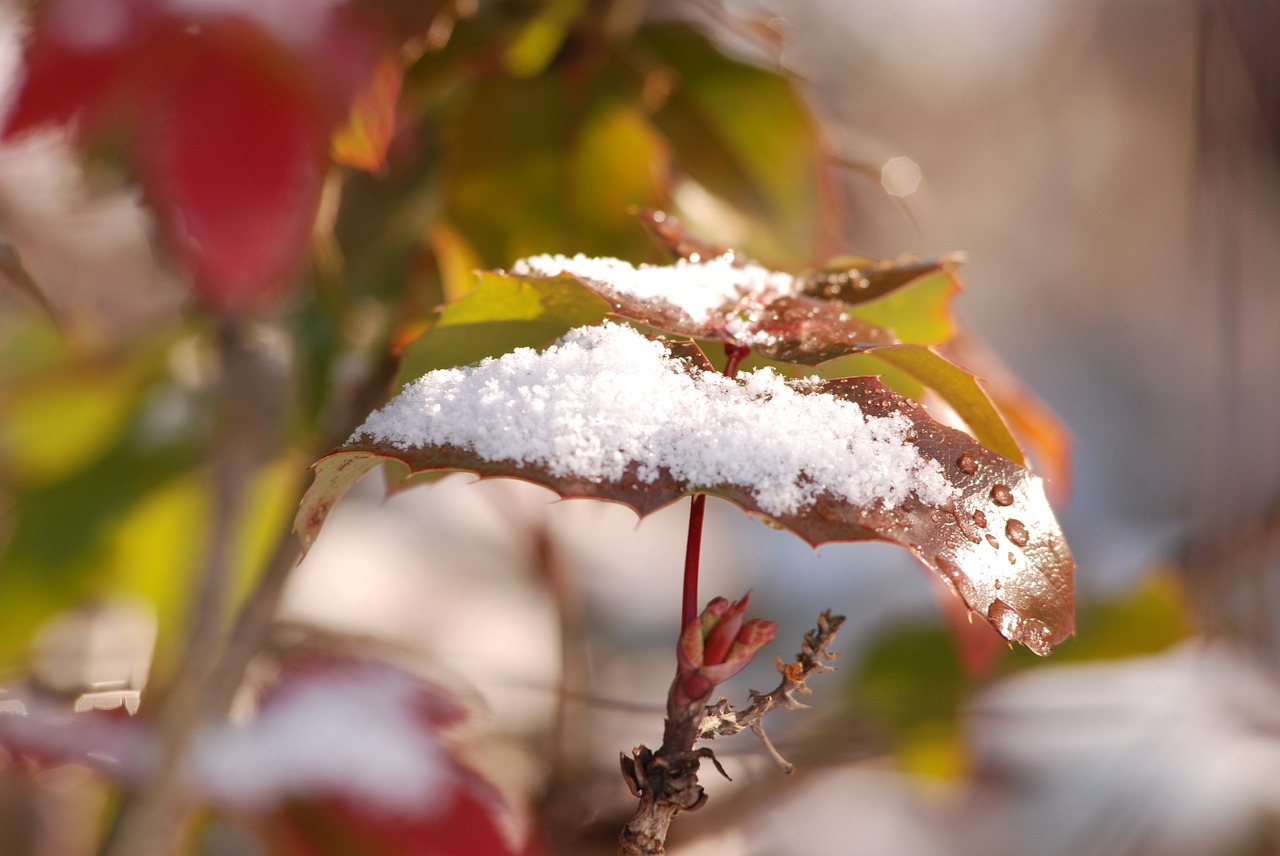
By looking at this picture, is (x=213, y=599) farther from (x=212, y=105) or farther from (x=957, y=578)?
(x=957, y=578)

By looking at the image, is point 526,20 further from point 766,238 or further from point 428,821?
point 428,821

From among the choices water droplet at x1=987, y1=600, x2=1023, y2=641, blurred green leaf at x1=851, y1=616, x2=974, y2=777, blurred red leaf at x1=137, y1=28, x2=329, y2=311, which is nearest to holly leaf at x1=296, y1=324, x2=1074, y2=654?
water droplet at x1=987, y1=600, x2=1023, y2=641

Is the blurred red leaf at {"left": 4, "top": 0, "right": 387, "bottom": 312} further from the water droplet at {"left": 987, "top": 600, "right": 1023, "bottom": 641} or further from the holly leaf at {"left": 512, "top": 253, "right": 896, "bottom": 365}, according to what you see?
the water droplet at {"left": 987, "top": 600, "right": 1023, "bottom": 641}

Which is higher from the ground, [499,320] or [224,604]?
[499,320]

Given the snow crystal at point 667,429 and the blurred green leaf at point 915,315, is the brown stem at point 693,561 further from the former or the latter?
the blurred green leaf at point 915,315

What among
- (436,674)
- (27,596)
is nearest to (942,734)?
(436,674)

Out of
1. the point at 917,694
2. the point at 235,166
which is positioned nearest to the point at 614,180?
the point at 235,166

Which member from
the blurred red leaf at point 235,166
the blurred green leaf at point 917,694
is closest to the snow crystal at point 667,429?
the blurred red leaf at point 235,166
